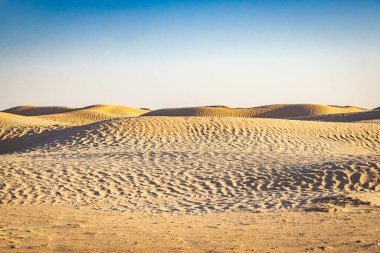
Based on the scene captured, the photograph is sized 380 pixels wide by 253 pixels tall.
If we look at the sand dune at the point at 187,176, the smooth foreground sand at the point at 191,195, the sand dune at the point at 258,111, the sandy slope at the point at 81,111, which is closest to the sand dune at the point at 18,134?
the smooth foreground sand at the point at 191,195

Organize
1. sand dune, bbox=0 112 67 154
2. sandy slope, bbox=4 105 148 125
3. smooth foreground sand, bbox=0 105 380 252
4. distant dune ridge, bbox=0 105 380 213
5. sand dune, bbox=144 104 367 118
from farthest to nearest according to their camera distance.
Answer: sand dune, bbox=144 104 367 118
sandy slope, bbox=4 105 148 125
sand dune, bbox=0 112 67 154
distant dune ridge, bbox=0 105 380 213
smooth foreground sand, bbox=0 105 380 252

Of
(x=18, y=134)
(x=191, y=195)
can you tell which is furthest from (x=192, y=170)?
(x=18, y=134)

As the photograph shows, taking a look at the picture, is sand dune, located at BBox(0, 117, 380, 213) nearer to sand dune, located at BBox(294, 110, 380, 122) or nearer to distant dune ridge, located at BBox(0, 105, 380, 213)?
distant dune ridge, located at BBox(0, 105, 380, 213)

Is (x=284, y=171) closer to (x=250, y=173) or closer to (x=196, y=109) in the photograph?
(x=250, y=173)

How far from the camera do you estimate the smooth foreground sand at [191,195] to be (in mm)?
5094

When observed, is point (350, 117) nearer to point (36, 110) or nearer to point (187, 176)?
point (187, 176)

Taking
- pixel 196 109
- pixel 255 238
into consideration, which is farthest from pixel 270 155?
pixel 196 109

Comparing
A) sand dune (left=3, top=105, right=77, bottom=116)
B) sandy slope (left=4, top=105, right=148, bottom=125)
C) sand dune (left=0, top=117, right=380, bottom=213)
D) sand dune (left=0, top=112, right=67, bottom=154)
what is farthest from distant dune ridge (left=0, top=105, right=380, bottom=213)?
sand dune (left=3, top=105, right=77, bottom=116)

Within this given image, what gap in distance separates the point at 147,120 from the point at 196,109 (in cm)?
3248

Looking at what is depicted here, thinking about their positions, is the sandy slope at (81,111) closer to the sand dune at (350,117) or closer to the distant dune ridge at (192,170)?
the sand dune at (350,117)

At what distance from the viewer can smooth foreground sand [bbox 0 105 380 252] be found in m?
5.09

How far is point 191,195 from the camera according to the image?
9.06 meters

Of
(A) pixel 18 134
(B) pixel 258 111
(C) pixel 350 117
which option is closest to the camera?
(A) pixel 18 134

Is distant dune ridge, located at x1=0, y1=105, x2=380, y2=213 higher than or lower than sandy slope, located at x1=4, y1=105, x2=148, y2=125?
lower
